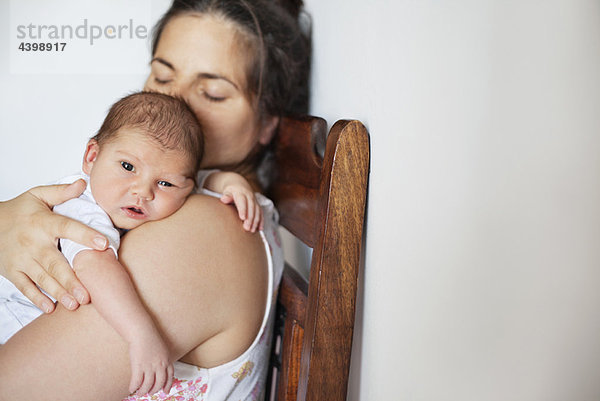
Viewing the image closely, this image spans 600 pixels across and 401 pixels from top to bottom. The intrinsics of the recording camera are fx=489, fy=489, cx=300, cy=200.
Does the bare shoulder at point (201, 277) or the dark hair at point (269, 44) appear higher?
the dark hair at point (269, 44)

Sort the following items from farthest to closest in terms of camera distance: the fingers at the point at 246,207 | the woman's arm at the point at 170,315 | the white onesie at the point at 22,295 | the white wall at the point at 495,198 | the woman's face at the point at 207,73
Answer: the woman's face at the point at 207,73 < the fingers at the point at 246,207 < the white onesie at the point at 22,295 < the woman's arm at the point at 170,315 < the white wall at the point at 495,198

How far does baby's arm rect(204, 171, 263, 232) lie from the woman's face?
12 cm

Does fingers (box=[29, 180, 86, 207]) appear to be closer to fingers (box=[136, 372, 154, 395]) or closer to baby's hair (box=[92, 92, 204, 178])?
baby's hair (box=[92, 92, 204, 178])

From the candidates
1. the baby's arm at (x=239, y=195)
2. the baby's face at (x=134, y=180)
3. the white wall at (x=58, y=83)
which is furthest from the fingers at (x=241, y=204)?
the white wall at (x=58, y=83)

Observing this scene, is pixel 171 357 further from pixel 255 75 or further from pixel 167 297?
pixel 255 75

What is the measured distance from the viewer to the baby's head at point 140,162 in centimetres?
83

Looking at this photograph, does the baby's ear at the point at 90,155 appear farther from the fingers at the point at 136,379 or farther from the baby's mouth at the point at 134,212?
the fingers at the point at 136,379

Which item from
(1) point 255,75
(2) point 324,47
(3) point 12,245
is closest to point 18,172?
(3) point 12,245

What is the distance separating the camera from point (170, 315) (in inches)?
29.2

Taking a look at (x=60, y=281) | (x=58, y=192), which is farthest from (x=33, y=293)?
(x=58, y=192)

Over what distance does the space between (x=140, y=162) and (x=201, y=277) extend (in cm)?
23

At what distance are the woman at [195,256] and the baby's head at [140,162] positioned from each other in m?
0.04

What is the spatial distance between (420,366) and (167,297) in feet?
1.25

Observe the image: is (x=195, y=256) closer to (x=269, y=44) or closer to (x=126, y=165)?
(x=126, y=165)
